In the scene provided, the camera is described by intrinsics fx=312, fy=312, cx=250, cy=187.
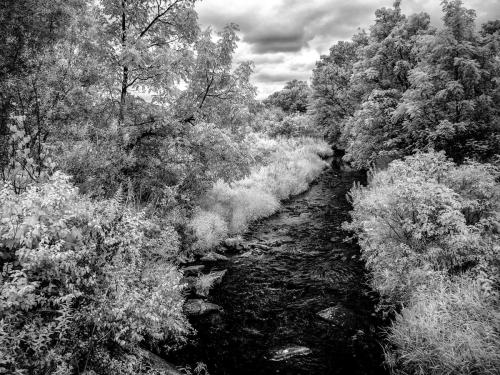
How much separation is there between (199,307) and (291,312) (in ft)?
7.08

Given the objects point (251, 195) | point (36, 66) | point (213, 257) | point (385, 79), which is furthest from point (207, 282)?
point (385, 79)

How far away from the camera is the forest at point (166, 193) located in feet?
12.8

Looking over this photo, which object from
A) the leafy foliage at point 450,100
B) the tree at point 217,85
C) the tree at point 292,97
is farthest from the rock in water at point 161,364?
the tree at point 292,97

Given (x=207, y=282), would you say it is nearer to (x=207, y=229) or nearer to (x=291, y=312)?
(x=291, y=312)

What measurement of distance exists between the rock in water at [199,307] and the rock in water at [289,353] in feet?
6.09

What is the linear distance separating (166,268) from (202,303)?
120 centimetres

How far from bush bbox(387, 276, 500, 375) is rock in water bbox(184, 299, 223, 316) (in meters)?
3.77

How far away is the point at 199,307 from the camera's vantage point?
286 inches

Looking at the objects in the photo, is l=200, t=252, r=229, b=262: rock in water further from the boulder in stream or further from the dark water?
the boulder in stream

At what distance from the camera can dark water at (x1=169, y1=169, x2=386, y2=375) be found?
5.74m

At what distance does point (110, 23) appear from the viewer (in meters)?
8.88

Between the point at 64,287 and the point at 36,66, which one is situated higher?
the point at 36,66

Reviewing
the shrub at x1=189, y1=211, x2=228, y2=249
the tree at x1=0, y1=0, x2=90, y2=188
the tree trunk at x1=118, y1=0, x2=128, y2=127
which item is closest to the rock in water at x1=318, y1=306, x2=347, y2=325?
the shrub at x1=189, y1=211, x2=228, y2=249

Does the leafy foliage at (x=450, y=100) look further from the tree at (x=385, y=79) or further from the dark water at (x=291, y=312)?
the dark water at (x=291, y=312)
